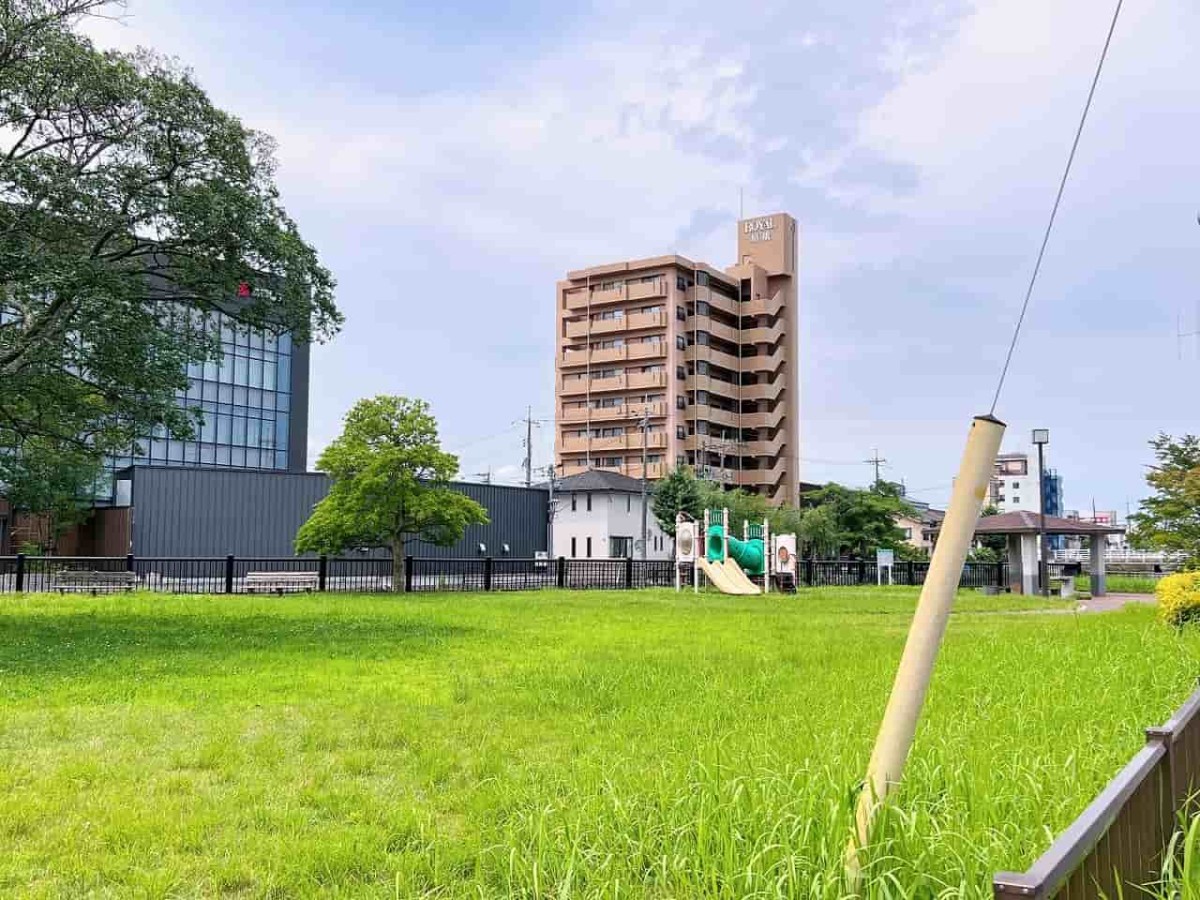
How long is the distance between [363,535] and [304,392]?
37660 millimetres

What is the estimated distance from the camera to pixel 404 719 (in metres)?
6.20

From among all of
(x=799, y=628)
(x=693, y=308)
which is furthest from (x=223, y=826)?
(x=693, y=308)

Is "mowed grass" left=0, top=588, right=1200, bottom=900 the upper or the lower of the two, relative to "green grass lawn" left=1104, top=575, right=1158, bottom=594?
upper

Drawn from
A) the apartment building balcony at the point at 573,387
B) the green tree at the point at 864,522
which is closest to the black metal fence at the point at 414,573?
the green tree at the point at 864,522

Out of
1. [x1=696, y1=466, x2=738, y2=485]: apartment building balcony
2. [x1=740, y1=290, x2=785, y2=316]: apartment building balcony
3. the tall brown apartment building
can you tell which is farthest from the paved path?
[x1=740, y1=290, x2=785, y2=316]: apartment building balcony

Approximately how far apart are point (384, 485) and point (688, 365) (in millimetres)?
42696

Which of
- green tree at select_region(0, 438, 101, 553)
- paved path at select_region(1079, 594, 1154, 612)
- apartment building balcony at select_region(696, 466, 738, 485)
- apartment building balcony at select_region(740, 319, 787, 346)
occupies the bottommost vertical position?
paved path at select_region(1079, 594, 1154, 612)

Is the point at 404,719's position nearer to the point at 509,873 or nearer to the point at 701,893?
the point at 509,873

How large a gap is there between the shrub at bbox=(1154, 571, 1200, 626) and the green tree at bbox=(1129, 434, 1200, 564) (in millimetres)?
9834

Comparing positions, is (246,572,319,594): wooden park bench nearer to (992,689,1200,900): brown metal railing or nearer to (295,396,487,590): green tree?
(295,396,487,590): green tree

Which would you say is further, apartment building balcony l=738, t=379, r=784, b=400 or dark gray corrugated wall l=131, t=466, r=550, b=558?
apartment building balcony l=738, t=379, r=784, b=400

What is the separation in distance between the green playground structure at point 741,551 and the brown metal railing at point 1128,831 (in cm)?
2547

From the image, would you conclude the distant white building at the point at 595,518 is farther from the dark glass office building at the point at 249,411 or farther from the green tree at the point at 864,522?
the dark glass office building at the point at 249,411

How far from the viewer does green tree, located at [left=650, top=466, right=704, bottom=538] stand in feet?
158
